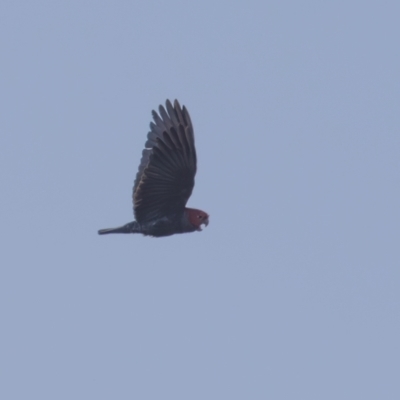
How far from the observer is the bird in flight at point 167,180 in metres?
33.1

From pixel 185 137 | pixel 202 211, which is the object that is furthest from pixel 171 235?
pixel 185 137

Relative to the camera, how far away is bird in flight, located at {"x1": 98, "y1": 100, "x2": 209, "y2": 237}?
108 ft

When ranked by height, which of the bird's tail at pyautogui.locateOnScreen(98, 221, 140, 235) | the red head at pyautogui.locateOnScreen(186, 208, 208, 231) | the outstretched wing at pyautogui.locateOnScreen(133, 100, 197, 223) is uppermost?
the outstretched wing at pyautogui.locateOnScreen(133, 100, 197, 223)

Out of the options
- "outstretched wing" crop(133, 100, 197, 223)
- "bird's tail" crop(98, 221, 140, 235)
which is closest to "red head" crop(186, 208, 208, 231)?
"outstretched wing" crop(133, 100, 197, 223)

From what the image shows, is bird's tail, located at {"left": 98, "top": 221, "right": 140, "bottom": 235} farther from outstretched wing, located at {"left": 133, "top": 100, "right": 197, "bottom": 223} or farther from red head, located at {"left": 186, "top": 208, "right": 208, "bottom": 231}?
red head, located at {"left": 186, "top": 208, "right": 208, "bottom": 231}

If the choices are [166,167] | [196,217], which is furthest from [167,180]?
[196,217]

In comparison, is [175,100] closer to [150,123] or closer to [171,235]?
[150,123]

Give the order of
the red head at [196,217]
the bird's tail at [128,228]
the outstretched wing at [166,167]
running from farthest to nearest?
1. the red head at [196,217]
2. the bird's tail at [128,228]
3. the outstretched wing at [166,167]

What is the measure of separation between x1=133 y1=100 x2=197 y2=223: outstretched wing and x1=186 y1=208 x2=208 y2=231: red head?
35 centimetres

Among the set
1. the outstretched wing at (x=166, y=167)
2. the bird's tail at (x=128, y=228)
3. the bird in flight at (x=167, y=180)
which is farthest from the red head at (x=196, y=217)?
the bird's tail at (x=128, y=228)

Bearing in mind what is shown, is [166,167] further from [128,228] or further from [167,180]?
[128,228]

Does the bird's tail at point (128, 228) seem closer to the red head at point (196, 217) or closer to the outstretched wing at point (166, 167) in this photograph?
the outstretched wing at point (166, 167)

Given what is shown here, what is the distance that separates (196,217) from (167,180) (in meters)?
1.60

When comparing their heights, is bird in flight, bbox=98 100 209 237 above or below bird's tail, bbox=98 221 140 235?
above
